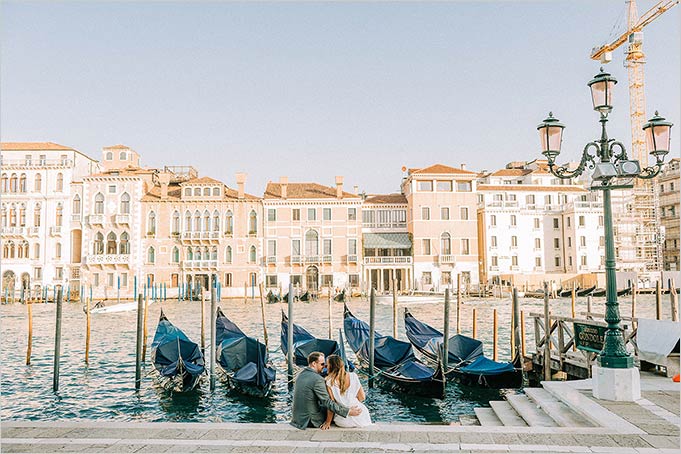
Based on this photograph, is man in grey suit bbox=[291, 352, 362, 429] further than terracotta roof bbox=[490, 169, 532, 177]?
No

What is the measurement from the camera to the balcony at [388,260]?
33469 mm

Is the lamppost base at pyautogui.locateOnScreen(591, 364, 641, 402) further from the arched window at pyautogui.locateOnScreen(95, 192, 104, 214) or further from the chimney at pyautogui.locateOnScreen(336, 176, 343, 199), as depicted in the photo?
the arched window at pyautogui.locateOnScreen(95, 192, 104, 214)

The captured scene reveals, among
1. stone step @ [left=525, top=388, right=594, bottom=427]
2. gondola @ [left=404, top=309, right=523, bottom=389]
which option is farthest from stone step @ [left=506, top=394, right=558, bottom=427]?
gondola @ [left=404, top=309, right=523, bottom=389]

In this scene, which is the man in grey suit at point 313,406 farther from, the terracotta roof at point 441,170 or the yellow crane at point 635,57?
the yellow crane at point 635,57

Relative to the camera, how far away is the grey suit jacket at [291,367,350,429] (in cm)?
495

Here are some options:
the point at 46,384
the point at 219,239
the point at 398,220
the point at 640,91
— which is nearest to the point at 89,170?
the point at 219,239

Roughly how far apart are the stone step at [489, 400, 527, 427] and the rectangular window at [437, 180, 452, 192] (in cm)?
2825

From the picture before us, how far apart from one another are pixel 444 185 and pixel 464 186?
48.7 inches

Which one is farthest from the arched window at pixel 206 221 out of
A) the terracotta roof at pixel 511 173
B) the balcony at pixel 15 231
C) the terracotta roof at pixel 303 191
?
the terracotta roof at pixel 511 173

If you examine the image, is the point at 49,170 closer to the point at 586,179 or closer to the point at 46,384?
the point at 46,384

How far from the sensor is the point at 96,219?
108 ft

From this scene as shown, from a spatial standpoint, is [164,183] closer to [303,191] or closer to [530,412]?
[303,191]

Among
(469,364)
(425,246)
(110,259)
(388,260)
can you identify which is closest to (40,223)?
(110,259)

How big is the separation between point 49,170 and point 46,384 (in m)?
27.0
